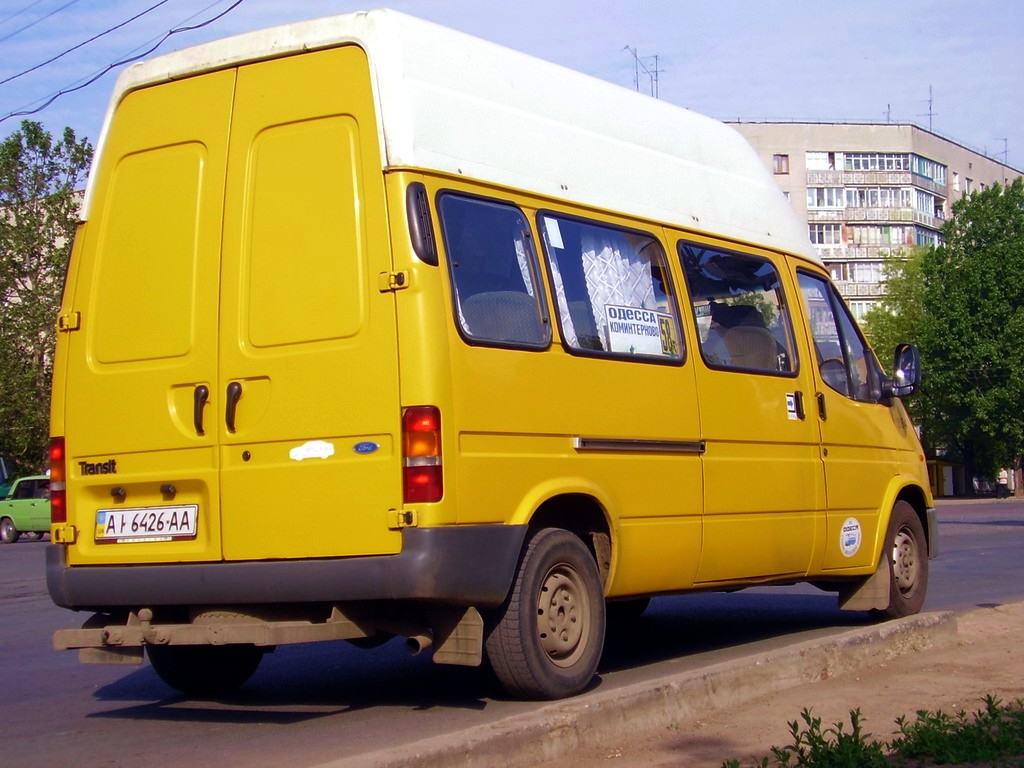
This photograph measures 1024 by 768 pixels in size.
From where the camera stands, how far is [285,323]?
19.4ft

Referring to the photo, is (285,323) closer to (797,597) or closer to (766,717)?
(766,717)

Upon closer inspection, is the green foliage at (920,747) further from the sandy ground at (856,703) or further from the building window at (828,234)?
the building window at (828,234)

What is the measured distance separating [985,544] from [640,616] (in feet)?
39.9

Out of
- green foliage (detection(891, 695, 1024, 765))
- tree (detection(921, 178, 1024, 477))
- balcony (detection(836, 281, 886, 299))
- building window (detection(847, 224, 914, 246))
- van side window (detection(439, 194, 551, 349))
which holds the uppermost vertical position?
building window (detection(847, 224, 914, 246))

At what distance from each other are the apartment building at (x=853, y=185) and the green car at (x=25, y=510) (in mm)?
52691

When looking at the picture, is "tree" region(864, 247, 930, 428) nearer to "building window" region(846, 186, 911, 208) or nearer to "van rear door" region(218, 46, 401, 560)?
"building window" region(846, 186, 911, 208)

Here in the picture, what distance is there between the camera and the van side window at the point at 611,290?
6613 mm

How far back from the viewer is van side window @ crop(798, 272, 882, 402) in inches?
348

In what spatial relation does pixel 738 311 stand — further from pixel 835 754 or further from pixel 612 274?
pixel 835 754

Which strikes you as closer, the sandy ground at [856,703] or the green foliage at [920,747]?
the green foliage at [920,747]

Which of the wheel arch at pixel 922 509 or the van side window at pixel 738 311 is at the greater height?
the van side window at pixel 738 311

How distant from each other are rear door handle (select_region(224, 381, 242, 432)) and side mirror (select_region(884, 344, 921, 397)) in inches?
197

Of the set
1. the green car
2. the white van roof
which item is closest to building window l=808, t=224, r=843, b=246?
the green car

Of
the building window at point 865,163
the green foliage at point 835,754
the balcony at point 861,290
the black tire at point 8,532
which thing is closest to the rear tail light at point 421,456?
the green foliage at point 835,754
